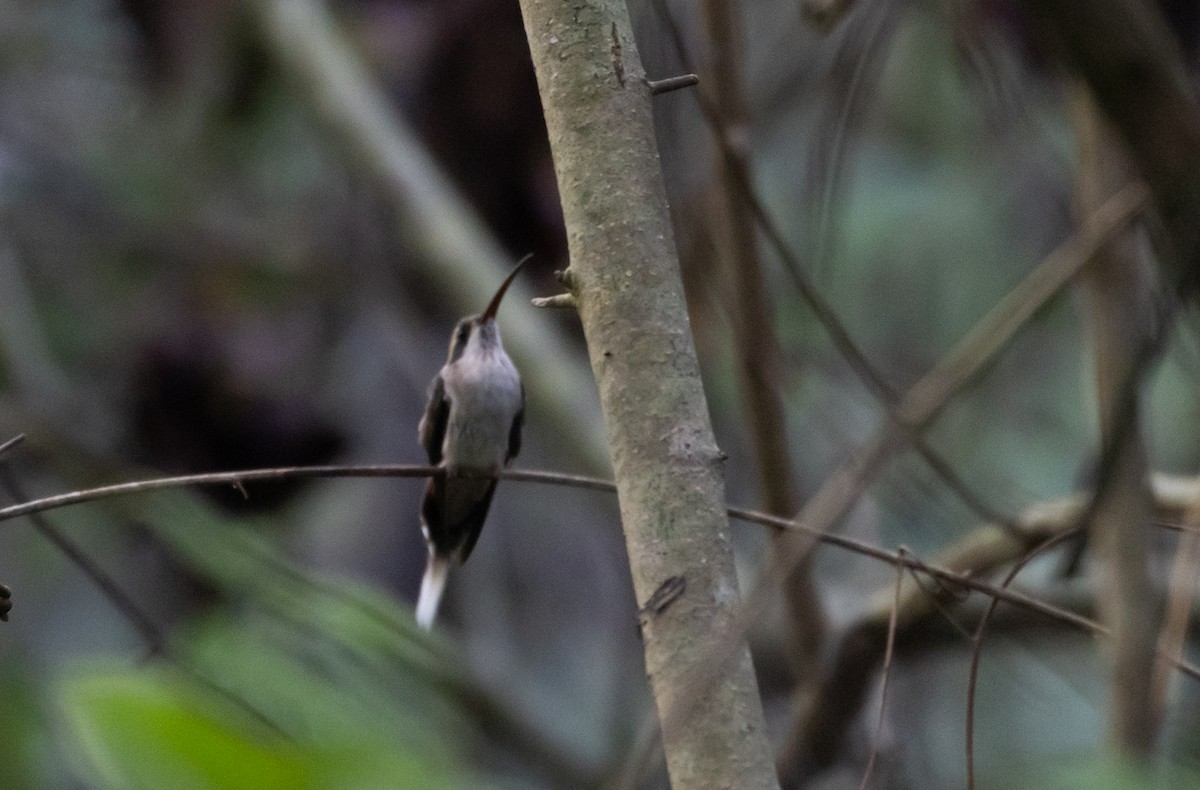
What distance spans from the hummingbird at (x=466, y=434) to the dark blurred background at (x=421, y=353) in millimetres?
342

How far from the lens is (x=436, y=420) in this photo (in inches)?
127

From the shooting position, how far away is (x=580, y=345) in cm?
549

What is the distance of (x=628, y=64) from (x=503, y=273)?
2.90m

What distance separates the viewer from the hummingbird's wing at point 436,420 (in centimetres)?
319

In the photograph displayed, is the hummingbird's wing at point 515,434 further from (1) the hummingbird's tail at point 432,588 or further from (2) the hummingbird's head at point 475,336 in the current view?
(1) the hummingbird's tail at point 432,588

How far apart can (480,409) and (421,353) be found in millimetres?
2427

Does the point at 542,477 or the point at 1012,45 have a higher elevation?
the point at 1012,45

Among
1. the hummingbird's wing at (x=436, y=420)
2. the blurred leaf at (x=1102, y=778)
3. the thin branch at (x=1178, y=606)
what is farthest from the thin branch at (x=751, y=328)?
the blurred leaf at (x=1102, y=778)

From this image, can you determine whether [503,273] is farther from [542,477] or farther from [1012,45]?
[542,477]

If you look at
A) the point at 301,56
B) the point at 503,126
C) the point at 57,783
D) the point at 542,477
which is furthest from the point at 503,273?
the point at 542,477

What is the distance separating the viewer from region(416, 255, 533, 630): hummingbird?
10.1 ft

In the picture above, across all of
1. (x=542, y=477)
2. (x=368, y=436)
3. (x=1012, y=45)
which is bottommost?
(x=368, y=436)

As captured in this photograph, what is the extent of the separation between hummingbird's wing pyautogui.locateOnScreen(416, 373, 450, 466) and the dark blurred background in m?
0.49

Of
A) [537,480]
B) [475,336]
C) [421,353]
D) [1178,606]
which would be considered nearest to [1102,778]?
[537,480]
